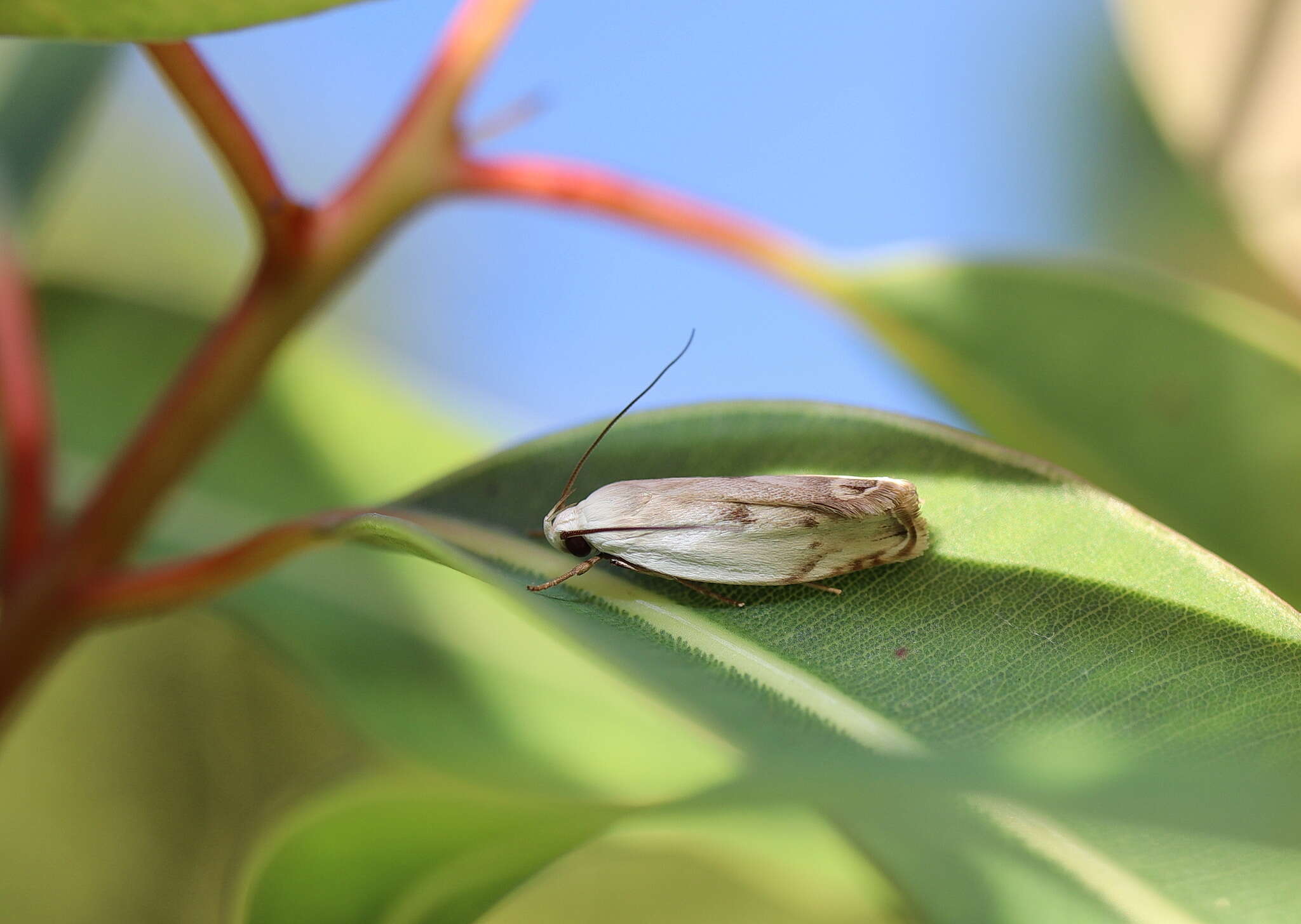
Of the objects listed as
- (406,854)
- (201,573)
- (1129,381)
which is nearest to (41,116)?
(201,573)

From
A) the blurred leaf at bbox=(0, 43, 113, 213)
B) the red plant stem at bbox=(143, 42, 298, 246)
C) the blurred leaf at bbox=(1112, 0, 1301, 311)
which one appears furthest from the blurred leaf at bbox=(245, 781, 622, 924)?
the blurred leaf at bbox=(1112, 0, 1301, 311)

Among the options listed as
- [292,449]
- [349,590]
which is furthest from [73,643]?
[292,449]

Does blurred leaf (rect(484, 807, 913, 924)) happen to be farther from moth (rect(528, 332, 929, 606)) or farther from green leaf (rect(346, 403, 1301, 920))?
green leaf (rect(346, 403, 1301, 920))

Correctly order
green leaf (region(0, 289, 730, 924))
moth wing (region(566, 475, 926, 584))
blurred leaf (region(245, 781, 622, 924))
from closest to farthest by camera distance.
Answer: blurred leaf (region(245, 781, 622, 924))
moth wing (region(566, 475, 926, 584))
green leaf (region(0, 289, 730, 924))

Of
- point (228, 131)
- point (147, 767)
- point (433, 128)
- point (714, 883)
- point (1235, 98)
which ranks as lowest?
point (714, 883)

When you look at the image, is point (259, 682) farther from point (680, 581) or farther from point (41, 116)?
point (680, 581)

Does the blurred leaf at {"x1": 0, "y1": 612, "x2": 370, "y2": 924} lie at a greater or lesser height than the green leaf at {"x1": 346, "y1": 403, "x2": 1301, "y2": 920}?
lesser
